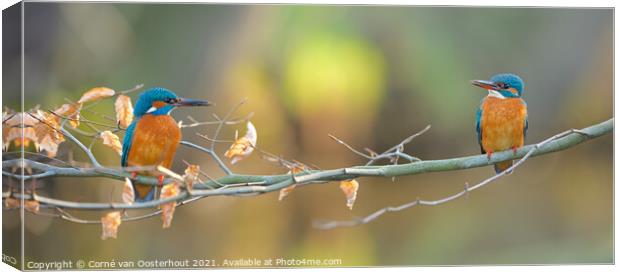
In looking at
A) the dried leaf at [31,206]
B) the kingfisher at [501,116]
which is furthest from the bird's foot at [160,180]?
the kingfisher at [501,116]

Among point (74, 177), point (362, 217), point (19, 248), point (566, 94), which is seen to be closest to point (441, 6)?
point (566, 94)

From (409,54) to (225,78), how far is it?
1244 mm

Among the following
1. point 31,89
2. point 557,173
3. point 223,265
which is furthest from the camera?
point 557,173

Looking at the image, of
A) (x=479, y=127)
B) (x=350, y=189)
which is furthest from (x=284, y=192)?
(x=479, y=127)

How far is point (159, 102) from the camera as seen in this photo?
14.4ft

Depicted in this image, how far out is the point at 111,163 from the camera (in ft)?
15.0

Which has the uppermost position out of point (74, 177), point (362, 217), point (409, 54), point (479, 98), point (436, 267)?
point (409, 54)

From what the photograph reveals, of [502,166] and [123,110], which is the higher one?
[123,110]

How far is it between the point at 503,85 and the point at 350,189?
47.2 inches

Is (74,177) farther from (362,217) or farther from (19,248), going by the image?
(362,217)

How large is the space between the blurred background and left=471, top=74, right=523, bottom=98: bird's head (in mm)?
64

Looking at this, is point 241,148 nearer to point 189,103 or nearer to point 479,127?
point 189,103

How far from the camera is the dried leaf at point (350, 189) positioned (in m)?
4.41

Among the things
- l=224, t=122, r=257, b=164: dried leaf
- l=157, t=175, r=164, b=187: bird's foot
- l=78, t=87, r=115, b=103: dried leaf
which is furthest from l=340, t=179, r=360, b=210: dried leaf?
l=78, t=87, r=115, b=103: dried leaf
